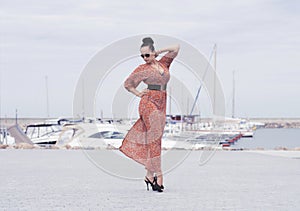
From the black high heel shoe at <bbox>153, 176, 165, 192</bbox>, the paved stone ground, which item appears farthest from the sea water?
the black high heel shoe at <bbox>153, 176, 165, 192</bbox>

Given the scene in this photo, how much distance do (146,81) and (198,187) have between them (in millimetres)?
1812

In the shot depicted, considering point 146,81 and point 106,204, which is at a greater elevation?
point 146,81

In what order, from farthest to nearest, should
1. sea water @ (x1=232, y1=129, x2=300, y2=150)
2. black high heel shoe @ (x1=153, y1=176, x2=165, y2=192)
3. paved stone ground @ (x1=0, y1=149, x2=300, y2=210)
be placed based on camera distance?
sea water @ (x1=232, y1=129, x2=300, y2=150)
black high heel shoe @ (x1=153, y1=176, x2=165, y2=192)
paved stone ground @ (x1=0, y1=149, x2=300, y2=210)

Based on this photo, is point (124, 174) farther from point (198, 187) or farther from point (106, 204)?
point (106, 204)

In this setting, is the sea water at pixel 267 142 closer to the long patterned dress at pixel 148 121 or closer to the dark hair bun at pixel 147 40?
the long patterned dress at pixel 148 121

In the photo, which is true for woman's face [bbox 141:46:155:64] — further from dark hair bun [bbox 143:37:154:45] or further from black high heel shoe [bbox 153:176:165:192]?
black high heel shoe [bbox 153:176:165:192]

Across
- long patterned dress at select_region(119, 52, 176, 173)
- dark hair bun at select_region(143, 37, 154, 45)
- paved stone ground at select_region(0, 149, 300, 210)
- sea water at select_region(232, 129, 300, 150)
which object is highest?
dark hair bun at select_region(143, 37, 154, 45)

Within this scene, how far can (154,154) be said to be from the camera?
8.25 m

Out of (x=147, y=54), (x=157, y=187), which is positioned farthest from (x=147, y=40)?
(x=157, y=187)

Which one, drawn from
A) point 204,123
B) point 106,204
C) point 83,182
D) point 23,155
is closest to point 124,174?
point 83,182

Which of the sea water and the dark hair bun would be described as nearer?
the dark hair bun

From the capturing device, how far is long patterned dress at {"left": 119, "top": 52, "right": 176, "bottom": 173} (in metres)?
8.16

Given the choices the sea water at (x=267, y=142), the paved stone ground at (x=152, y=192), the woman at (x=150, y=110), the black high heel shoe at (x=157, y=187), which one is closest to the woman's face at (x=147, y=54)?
the woman at (x=150, y=110)

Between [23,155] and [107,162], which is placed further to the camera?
[23,155]
